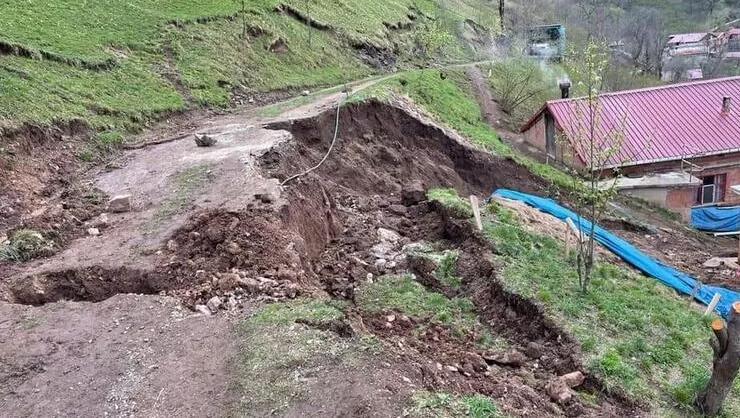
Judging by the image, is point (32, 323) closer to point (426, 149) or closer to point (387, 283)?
point (387, 283)

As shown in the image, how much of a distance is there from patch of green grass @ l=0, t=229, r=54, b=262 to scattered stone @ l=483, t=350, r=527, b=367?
7000 millimetres

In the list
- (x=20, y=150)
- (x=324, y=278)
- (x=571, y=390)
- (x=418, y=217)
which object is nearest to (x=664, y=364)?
(x=571, y=390)

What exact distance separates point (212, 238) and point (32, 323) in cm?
272

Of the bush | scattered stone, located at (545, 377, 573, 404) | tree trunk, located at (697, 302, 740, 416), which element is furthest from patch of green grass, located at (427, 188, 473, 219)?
the bush

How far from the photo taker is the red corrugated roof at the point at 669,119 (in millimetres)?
23938

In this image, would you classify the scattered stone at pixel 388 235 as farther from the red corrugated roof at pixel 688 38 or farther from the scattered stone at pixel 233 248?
the red corrugated roof at pixel 688 38

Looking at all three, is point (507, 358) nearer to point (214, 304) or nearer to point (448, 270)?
point (448, 270)

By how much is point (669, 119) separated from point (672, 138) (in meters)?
1.34

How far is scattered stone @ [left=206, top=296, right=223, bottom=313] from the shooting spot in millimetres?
8206

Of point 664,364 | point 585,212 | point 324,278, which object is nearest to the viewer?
point 664,364

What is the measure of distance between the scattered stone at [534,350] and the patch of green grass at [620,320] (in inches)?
23.0

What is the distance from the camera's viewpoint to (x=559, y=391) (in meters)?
7.71

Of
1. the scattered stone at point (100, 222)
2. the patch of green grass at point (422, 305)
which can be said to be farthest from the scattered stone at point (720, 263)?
the scattered stone at point (100, 222)

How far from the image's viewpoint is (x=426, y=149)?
19203 millimetres
